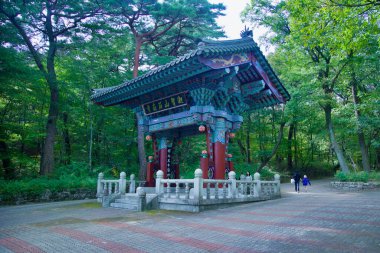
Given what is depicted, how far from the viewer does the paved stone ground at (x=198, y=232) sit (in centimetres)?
491

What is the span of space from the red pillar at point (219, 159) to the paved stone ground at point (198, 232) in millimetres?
2743

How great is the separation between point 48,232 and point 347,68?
24.8m

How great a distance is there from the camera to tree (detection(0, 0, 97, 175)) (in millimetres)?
16356

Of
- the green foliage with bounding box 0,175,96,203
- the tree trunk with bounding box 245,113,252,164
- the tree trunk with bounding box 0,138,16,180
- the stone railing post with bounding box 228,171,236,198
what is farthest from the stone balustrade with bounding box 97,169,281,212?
the tree trunk with bounding box 245,113,252,164

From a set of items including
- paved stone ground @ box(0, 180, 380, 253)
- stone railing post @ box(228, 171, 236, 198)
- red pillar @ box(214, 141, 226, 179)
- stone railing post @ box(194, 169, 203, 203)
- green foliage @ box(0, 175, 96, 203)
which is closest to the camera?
paved stone ground @ box(0, 180, 380, 253)

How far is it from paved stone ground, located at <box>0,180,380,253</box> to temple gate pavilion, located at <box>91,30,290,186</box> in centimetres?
391

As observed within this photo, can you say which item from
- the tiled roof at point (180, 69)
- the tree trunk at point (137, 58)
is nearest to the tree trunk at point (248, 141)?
the tree trunk at point (137, 58)

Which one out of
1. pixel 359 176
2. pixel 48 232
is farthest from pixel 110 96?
pixel 359 176

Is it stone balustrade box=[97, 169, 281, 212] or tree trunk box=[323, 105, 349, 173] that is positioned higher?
tree trunk box=[323, 105, 349, 173]

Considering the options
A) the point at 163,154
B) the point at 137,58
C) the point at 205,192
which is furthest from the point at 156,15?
the point at 205,192

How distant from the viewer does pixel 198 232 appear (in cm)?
616

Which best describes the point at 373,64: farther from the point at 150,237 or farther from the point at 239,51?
the point at 150,237

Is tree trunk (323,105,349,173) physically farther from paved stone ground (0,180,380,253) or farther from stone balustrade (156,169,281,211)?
paved stone ground (0,180,380,253)

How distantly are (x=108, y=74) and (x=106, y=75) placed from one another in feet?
0.88
